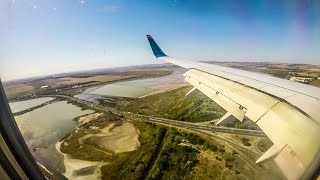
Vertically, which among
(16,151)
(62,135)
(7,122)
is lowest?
(62,135)

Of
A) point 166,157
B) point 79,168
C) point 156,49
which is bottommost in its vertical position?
point 166,157

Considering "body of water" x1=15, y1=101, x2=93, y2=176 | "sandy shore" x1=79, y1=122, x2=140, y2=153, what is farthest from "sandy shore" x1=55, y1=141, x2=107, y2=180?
"sandy shore" x1=79, y1=122, x2=140, y2=153

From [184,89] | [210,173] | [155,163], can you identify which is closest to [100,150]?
[155,163]

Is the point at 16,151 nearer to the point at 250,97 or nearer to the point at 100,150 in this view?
the point at 250,97

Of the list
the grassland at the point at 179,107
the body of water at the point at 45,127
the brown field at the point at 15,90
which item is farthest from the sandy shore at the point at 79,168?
the grassland at the point at 179,107

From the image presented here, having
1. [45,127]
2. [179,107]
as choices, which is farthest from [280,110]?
[179,107]

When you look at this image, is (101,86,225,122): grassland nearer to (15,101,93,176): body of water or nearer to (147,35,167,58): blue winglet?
(15,101,93,176): body of water

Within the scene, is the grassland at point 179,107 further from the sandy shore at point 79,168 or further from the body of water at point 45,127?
the sandy shore at point 79,168

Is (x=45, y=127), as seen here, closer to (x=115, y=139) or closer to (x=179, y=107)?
(x=115, y=139)
